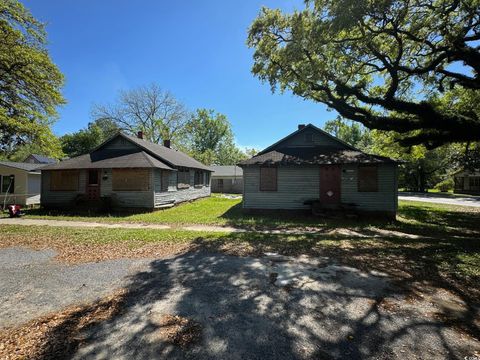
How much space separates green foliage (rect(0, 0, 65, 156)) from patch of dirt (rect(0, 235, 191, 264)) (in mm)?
9396

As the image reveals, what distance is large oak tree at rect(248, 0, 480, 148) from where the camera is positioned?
1069cm

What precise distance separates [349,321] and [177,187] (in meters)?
18.2

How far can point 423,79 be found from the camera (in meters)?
14.9

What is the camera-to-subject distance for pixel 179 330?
3525 millimetres

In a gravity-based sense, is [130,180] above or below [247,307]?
above

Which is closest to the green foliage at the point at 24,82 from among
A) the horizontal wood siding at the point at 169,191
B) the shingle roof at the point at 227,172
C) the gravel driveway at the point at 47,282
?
the horizontal wood siding at the point at 169,191

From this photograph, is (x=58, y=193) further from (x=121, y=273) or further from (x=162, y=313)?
(x=162, y=313)

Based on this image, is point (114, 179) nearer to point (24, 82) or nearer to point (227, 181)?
point (24, 82)

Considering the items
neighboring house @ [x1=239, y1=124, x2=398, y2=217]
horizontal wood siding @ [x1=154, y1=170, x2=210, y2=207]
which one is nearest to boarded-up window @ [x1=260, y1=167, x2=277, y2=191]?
neighboring house @ [x1=239, y1=124, x2=398, y2=217]

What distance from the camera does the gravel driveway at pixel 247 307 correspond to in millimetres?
3146

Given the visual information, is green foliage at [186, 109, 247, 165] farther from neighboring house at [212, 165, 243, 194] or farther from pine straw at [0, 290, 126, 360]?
pine straw at [0, 290, 126, 360]

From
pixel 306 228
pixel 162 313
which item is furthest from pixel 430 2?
pixel 162 313

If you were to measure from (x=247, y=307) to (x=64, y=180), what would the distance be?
18135 mm

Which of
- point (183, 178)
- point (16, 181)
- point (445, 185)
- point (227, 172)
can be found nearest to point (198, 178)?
point (183, 178)
